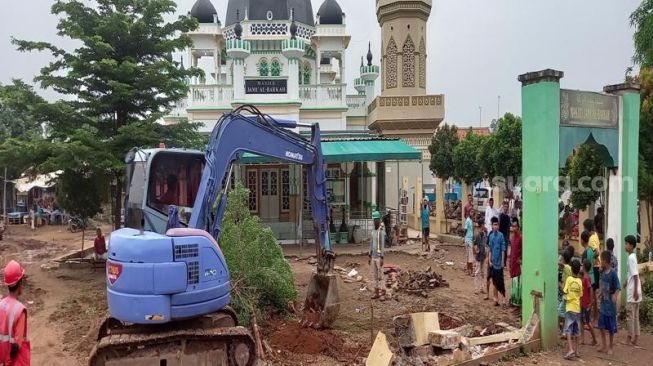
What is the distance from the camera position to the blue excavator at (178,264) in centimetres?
584

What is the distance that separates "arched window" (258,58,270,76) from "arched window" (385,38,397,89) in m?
5.81

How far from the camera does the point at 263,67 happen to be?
24562 millimetres

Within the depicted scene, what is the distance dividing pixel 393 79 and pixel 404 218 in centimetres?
689

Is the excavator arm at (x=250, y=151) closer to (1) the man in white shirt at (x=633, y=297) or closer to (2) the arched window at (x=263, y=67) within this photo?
(1) the man in white shirt at (x=633, y=297)

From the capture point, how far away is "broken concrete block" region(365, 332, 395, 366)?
5.99 m

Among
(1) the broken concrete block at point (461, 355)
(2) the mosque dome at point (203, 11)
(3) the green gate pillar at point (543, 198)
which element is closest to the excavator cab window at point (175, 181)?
(1) the broken concrete block at point (461, 355)

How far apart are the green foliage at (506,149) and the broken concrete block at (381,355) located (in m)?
12.4

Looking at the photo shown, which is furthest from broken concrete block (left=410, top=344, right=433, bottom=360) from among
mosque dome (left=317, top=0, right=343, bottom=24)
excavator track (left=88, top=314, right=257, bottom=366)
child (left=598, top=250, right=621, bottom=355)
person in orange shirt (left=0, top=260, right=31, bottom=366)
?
mosque dome (left=317, top=0, right=343, bottom=24)

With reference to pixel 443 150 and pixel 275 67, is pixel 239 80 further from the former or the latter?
pixel 443 150

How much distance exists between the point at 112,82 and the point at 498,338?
1099cm

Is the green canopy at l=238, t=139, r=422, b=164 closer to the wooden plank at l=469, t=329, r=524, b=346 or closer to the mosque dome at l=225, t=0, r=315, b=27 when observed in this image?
the mosque dome at l=225, t=0, r=315, b=27

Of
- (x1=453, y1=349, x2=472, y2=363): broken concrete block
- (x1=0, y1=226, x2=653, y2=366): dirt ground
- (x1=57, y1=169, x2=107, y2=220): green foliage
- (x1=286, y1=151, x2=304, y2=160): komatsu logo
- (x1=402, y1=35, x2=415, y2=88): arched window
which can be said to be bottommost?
(x1=0, y1=226, x2=653, y2=366): dirt ground

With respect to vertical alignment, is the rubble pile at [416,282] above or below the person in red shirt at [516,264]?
below

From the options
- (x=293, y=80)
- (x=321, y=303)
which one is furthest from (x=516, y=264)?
(x=293, y=80)
